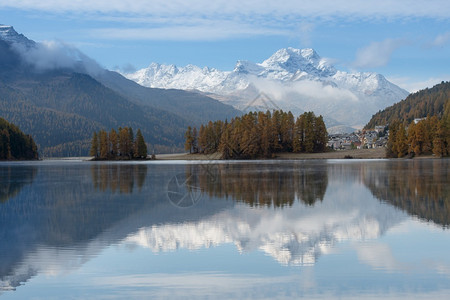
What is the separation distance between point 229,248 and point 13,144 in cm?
17155

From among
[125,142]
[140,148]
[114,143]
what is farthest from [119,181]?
[114,143]

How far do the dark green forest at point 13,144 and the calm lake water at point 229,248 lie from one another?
480 ft

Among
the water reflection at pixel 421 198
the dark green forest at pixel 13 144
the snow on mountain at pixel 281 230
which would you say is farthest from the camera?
the dark green forest at pixel 13 144

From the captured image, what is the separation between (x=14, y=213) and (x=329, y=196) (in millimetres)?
19536

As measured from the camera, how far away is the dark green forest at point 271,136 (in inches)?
5925

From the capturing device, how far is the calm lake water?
1444cm

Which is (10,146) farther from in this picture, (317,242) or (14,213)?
(317,242)

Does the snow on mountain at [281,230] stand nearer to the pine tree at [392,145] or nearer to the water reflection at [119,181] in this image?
the water reflection at [119,181]

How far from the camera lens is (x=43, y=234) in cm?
2297

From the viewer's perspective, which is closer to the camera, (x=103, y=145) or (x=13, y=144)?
(x=103, y=145)

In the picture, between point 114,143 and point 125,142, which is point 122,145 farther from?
point 114,143

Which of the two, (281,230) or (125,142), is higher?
(125,142)

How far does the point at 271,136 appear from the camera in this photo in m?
153

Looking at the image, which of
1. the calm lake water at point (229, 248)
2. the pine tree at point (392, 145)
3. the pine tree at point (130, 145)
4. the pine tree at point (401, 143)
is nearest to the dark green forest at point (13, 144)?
the pine tree at point (130, 145)
